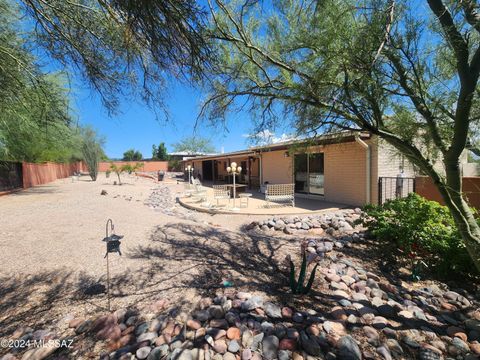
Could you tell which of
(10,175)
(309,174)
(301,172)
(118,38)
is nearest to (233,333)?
(118,38)

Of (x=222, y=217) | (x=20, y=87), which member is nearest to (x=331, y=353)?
(x=20, y=87)

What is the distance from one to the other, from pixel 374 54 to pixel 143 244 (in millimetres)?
4772

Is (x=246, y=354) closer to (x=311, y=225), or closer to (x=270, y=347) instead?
(x=270, y=347)

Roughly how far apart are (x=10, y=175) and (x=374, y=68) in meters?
18.6

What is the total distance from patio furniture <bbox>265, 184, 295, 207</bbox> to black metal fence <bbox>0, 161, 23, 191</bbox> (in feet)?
47.7

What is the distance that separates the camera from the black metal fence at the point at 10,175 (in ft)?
40.6

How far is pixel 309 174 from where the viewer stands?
34.6ft

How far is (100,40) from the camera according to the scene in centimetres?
271

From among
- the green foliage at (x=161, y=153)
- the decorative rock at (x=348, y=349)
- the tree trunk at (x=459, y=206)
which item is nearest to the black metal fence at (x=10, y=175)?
the decorative rock at (x=348, y=349)

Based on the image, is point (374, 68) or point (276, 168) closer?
point (374, 68)

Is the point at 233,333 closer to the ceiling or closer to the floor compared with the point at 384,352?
closer to the ceiling

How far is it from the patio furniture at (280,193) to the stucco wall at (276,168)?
2.26 m

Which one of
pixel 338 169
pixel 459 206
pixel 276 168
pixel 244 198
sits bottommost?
pixel 244 198

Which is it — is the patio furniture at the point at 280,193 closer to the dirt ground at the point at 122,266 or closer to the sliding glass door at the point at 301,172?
the sliding glass door at the point at 301,172
